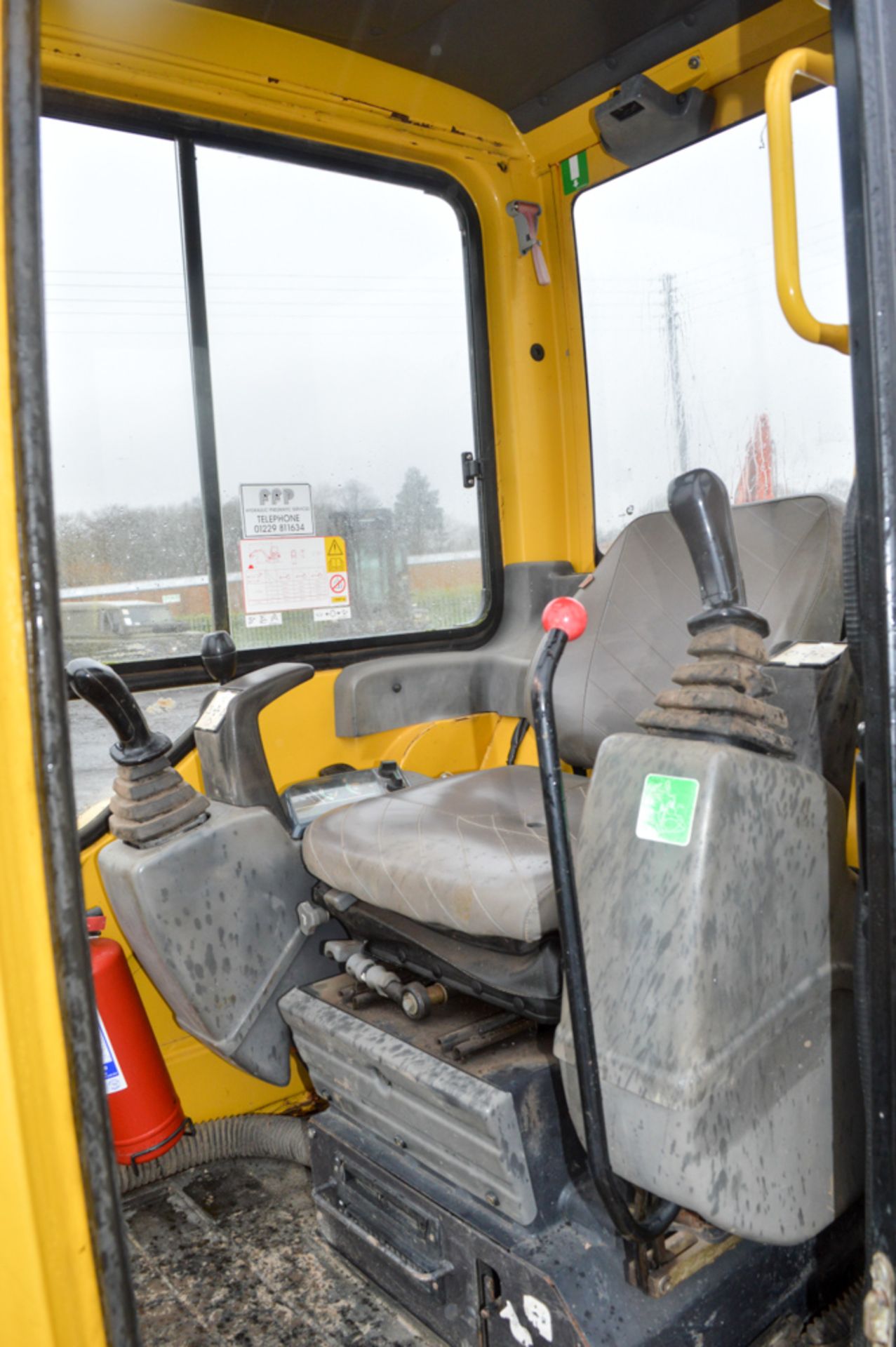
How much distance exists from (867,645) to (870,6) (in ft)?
1.62

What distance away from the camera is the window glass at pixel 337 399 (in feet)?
7.32

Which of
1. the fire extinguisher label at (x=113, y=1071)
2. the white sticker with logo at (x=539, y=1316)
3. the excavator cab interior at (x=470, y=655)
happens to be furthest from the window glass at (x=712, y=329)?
the fire extinguisher label at (x=113, y=1071)

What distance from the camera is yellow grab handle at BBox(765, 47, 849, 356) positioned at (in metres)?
0.92

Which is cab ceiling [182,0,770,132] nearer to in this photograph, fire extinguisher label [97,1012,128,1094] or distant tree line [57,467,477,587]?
distant tree line [57,467,477,587]

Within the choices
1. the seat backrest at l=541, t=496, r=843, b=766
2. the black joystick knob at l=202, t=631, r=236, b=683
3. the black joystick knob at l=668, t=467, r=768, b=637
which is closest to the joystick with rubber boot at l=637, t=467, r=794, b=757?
the black joystick knob at l=668, t=467, r=768, b=637

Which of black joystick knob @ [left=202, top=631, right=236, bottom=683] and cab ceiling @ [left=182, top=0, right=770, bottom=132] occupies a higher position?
cab ceiling @ [left=182, top=0, right=770, bottom=132]

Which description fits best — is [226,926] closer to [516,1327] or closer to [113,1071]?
[113,1071]

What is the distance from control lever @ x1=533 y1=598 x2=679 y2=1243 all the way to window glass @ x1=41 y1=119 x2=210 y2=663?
1309 mm

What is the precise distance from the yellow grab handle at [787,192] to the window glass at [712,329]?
1.11m

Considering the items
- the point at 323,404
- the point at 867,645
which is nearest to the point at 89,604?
the point at 323,404

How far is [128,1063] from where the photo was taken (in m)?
1.85

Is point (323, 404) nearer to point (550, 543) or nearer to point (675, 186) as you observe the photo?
point (550, 543)

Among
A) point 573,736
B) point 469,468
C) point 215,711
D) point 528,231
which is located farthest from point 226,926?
point 528,231

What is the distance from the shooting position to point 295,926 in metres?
1.96
